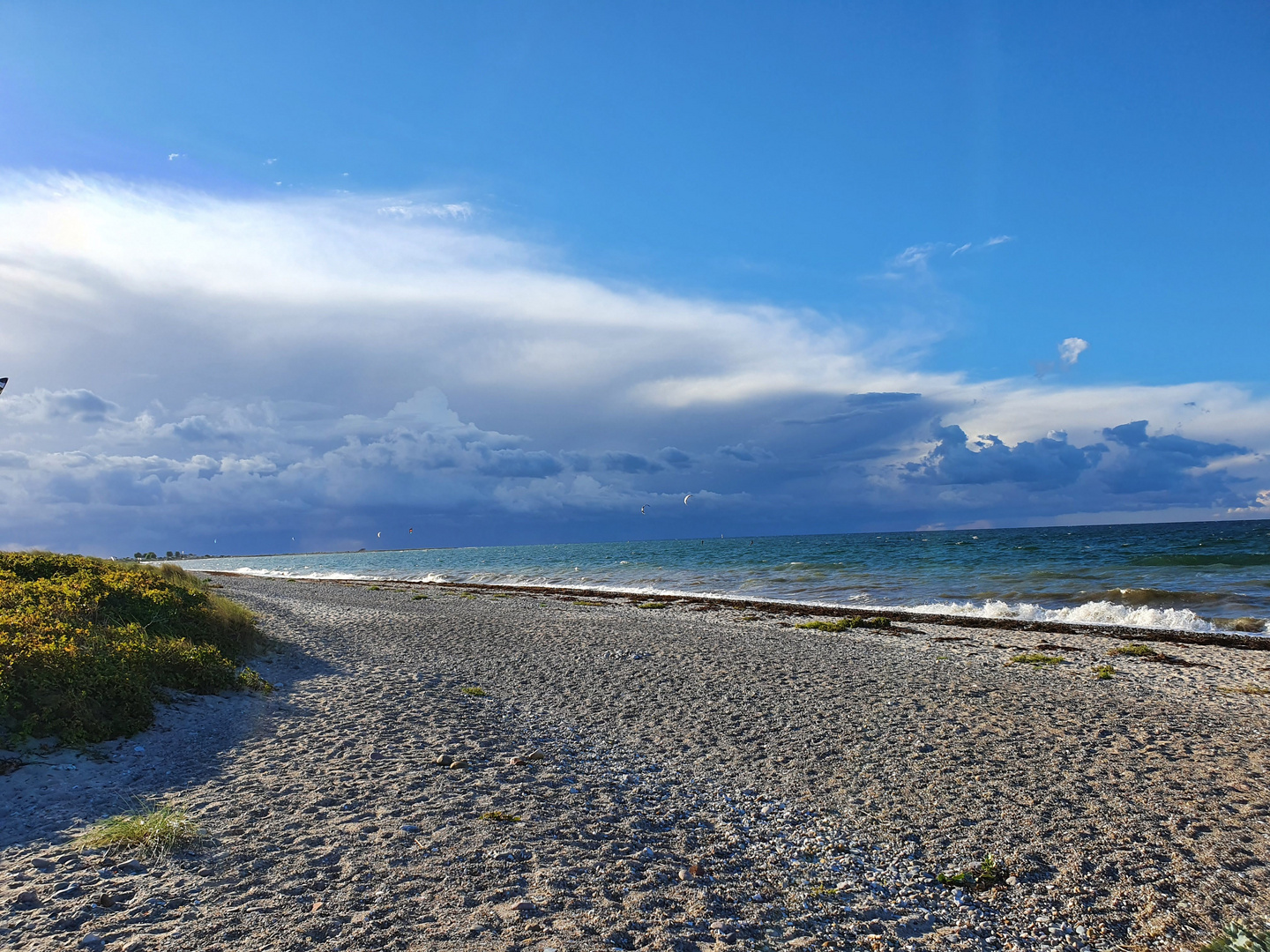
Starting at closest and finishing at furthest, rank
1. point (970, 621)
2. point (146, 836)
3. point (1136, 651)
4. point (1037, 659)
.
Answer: point (146, 836), point (1037, 659), point (1136, 651), point (970, 621)

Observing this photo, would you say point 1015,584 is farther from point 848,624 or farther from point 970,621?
point 848,624

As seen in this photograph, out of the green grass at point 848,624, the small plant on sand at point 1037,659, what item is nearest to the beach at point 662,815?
the small plant on sand at point 1037,659

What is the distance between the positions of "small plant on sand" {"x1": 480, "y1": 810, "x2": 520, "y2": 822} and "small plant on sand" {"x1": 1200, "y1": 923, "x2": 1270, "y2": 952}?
6.38m

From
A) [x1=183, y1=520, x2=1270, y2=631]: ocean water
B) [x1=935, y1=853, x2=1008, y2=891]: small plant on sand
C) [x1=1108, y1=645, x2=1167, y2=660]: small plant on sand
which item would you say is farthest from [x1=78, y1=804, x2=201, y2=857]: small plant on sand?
[x1=183, y1=520, x2=1270, y2=631]: ocean water

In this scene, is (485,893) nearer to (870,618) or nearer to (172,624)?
(172,624)

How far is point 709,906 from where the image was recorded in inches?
246

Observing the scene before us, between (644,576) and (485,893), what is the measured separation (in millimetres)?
54325

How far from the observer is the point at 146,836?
6672mm

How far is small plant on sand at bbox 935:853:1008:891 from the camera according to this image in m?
7.05

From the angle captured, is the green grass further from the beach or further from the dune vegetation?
the dune vegetation

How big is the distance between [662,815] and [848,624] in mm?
20627

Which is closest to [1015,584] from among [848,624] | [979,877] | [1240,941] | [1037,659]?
[848,624]

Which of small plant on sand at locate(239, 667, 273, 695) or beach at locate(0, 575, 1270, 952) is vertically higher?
small plant on sand at locate(239, 667, 273, 695)

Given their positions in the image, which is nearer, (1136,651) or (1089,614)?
(1136,651)
